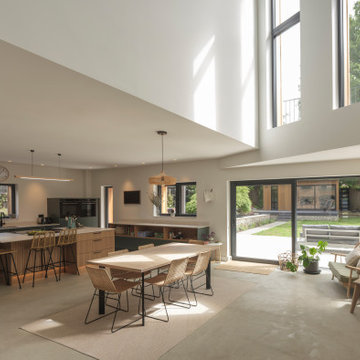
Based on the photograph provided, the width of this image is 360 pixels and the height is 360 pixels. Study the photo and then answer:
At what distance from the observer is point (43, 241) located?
5816 millimetres

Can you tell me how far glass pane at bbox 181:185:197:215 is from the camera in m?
8.52

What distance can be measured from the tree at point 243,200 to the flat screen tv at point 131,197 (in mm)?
3198

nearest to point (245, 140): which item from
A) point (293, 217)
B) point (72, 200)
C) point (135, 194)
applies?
point (293, 217)

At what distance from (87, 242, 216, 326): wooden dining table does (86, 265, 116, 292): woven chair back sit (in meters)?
0.24

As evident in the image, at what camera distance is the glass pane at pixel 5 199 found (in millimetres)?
8417

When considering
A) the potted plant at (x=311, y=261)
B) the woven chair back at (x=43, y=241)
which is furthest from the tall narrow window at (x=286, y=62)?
the woven chair back at (x=43, y=241)

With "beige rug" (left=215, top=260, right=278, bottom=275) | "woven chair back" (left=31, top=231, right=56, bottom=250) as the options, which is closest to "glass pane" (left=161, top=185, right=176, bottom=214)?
"beige rug" (left=215, top=260, right=278, bottom=275)

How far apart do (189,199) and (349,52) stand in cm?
521

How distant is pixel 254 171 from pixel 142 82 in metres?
4.86

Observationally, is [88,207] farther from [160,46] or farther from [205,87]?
[160,46]

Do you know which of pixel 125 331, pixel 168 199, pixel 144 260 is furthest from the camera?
pixel 168 199

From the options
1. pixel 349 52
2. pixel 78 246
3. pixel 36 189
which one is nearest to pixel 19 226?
pixel 36 189

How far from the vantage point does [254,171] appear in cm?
742

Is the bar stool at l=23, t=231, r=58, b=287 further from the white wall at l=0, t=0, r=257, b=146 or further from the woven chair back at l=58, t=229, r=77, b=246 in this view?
the white wall at l=0, t=0, r=257, b=146
